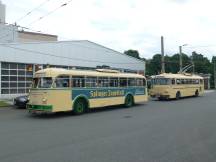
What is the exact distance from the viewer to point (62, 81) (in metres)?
17.9

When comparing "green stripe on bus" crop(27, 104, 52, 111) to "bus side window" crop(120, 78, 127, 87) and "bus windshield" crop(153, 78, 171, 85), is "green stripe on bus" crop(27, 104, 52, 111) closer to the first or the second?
"bus side window" crop(120, 78, 127, 87)

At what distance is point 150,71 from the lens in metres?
86.8

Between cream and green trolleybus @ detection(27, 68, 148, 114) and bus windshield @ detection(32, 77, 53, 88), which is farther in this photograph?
bus windshield @ detection(32, 77, 53, 88)

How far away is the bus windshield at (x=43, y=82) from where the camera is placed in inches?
689

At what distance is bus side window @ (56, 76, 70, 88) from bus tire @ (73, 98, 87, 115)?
4.02ft

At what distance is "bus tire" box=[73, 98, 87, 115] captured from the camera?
60.9 feet

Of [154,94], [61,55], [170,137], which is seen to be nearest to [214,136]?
[170,137]

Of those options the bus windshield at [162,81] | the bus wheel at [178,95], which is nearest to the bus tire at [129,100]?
the bus windshield at [162,81]

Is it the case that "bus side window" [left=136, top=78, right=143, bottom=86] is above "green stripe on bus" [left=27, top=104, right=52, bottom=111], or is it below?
above

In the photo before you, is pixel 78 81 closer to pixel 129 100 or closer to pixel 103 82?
pixel 103 82

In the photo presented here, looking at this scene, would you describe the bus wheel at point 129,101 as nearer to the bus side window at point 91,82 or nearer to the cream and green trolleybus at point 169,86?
the bus side window at point 91,82

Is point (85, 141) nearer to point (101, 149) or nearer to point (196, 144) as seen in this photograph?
point (101, 149)

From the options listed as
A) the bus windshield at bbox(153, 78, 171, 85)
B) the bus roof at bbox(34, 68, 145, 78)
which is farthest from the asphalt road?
the bus windshield at bbox(153, 78, 171, 85)

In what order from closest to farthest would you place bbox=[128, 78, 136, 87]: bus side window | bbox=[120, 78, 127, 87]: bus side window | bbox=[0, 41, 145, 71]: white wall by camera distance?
bbox=[120, 78, 127, 87]: bus side window → bbox=[128, 78, 136, 87]: bus side window → bbox=[0, 41, 145, 71]: white wall
